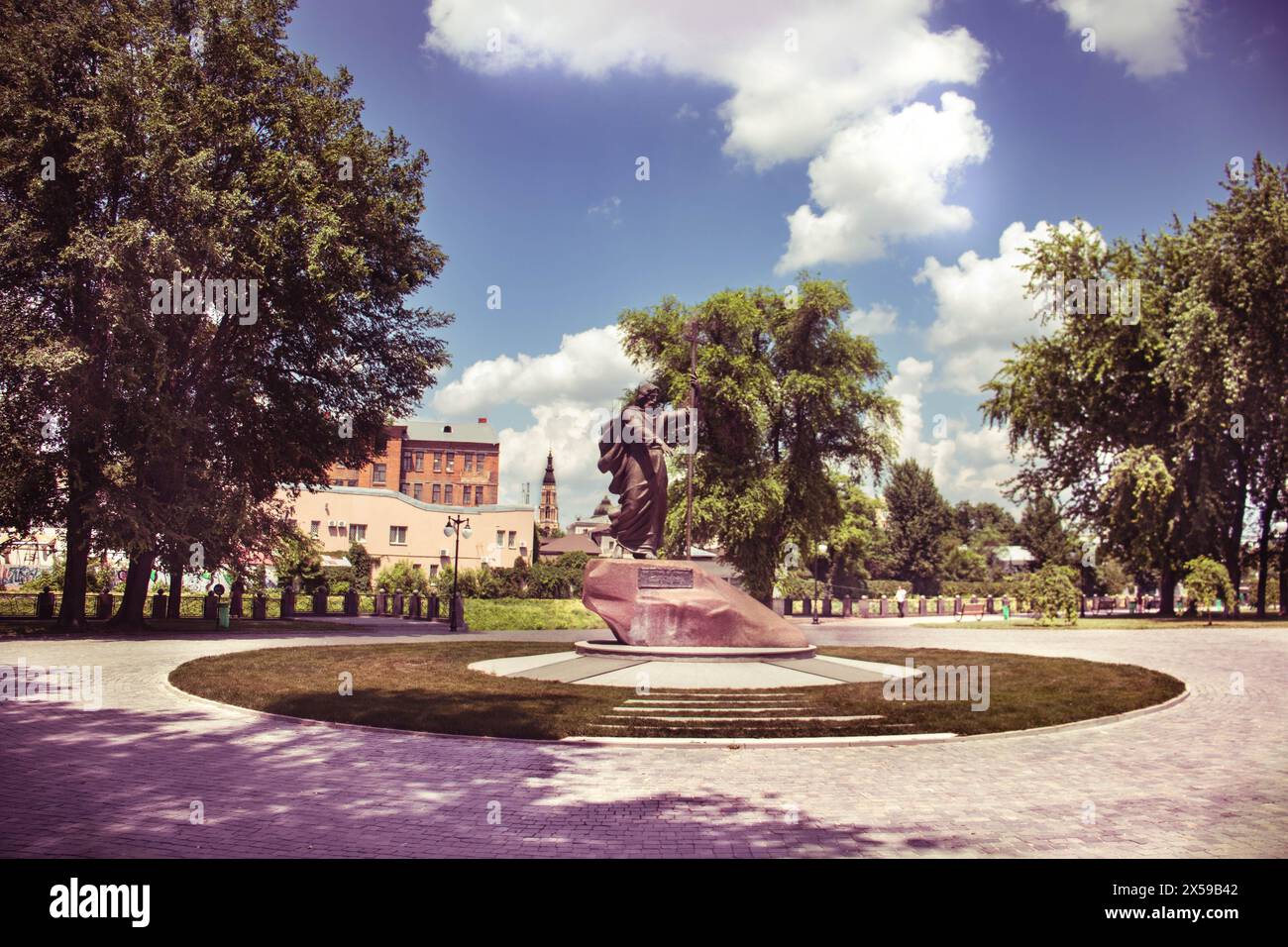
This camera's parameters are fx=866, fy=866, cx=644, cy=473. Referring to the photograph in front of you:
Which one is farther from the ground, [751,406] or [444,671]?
[751,406]

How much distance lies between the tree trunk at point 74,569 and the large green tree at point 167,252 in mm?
75

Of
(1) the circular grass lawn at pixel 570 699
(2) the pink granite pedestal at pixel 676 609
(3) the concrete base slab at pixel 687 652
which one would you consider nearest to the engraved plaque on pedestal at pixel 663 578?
(2) the pink granite pedestal at pixel 676 609

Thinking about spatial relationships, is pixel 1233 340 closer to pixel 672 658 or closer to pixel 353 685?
pixel 672 658

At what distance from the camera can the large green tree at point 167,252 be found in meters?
21.3

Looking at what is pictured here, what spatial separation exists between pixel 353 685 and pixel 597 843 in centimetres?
907

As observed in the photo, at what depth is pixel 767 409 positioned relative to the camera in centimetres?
3753

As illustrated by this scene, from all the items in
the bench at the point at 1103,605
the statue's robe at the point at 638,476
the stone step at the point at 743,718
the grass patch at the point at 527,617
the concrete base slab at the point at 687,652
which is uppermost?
the statue's robe at the point at 638,476

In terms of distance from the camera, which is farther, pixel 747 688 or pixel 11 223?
pixel 11 223

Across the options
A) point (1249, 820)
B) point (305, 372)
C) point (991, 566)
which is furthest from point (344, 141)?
point (991, 566)

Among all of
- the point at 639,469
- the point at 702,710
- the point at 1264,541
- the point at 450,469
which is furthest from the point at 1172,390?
the point at 450,469

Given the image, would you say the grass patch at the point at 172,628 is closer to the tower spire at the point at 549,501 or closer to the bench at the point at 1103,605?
the bench at the point at 1103,605

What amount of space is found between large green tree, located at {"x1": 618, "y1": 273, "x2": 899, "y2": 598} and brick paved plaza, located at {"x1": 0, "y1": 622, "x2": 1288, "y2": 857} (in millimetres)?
24793

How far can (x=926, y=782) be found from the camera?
757 centimetres

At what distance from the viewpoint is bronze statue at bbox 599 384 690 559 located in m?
17.3
